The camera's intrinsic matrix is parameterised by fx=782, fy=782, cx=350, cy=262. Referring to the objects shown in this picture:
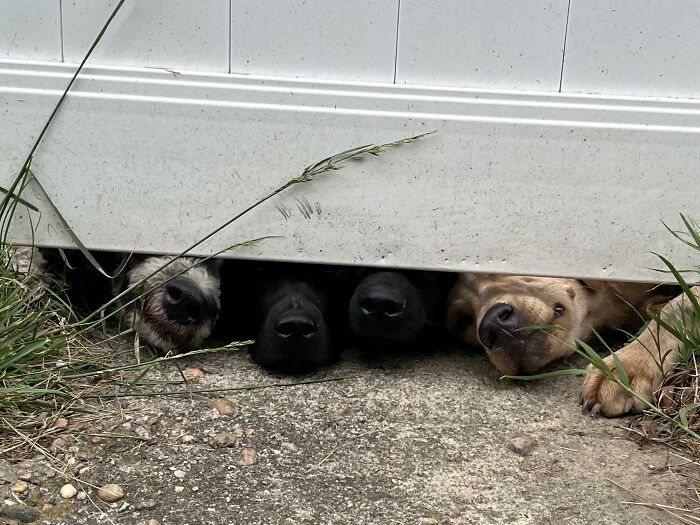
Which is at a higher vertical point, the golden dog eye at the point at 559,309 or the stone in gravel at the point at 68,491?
the golden dog eye at the point at 559,309

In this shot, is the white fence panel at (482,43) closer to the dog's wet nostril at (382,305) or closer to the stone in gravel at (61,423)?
the dog's wet nostril at (382,305)

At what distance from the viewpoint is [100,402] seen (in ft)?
7.07

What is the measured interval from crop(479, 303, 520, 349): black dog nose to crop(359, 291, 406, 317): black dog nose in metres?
0.28

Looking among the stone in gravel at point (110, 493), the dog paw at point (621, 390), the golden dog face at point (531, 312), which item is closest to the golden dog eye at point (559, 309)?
the golden dog face at point (531, 312)

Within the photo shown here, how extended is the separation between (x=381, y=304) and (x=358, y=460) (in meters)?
0.70

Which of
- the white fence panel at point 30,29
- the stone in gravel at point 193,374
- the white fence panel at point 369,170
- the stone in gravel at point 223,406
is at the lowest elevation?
the stone in gravel at point 193,374

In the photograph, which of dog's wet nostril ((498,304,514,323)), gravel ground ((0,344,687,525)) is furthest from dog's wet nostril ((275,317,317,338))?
dog's wet nostril ((498,304,514,323))

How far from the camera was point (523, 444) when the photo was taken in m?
2.11

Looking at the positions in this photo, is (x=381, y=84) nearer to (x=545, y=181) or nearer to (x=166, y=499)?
(x=545, y=181)

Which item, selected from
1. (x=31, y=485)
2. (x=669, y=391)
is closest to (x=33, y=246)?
(x=31, y=485)

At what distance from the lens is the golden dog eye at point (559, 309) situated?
2.66 m

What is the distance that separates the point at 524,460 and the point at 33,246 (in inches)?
63.8

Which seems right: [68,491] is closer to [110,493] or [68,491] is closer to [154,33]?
[110,493]

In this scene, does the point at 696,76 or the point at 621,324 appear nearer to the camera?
the point at 696,76
